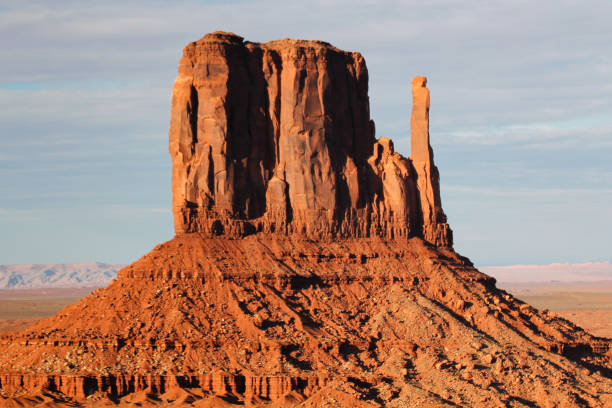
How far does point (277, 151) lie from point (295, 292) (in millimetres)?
10745

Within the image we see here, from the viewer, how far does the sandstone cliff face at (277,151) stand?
85.1m

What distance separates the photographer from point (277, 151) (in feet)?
289

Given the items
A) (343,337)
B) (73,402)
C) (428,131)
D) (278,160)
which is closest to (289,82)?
(278,160)

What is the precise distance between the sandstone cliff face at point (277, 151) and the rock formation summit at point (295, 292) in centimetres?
11

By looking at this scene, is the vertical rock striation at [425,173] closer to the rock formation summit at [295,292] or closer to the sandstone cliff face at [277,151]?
the rock formation summit at [295,292]

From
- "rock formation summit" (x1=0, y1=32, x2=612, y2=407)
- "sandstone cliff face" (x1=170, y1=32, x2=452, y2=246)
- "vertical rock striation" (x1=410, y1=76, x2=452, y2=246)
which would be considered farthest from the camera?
"vertical rock striation" (x1=410, y1=76, x2=452, y2=246)

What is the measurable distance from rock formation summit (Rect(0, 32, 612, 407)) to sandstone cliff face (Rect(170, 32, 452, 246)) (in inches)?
4.5

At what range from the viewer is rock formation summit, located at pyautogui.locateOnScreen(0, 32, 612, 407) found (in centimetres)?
7356

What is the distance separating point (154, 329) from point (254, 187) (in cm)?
1456

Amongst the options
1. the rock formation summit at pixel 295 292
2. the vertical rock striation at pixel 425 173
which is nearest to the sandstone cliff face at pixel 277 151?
the rock formation summit at pixel 295 292

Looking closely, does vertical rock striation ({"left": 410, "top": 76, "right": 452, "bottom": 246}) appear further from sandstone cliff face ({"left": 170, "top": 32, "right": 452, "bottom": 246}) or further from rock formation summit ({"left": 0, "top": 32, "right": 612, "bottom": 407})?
sandstone cliff face ({"left": 170, "top": 32, "right": 452, "bottom": 246})

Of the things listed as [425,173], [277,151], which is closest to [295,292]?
[277,151]

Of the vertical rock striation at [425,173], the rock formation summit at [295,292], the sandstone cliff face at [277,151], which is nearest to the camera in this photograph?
the rock formation summit at [295,292]

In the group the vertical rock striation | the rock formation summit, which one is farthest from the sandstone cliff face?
the vertical rock striation
